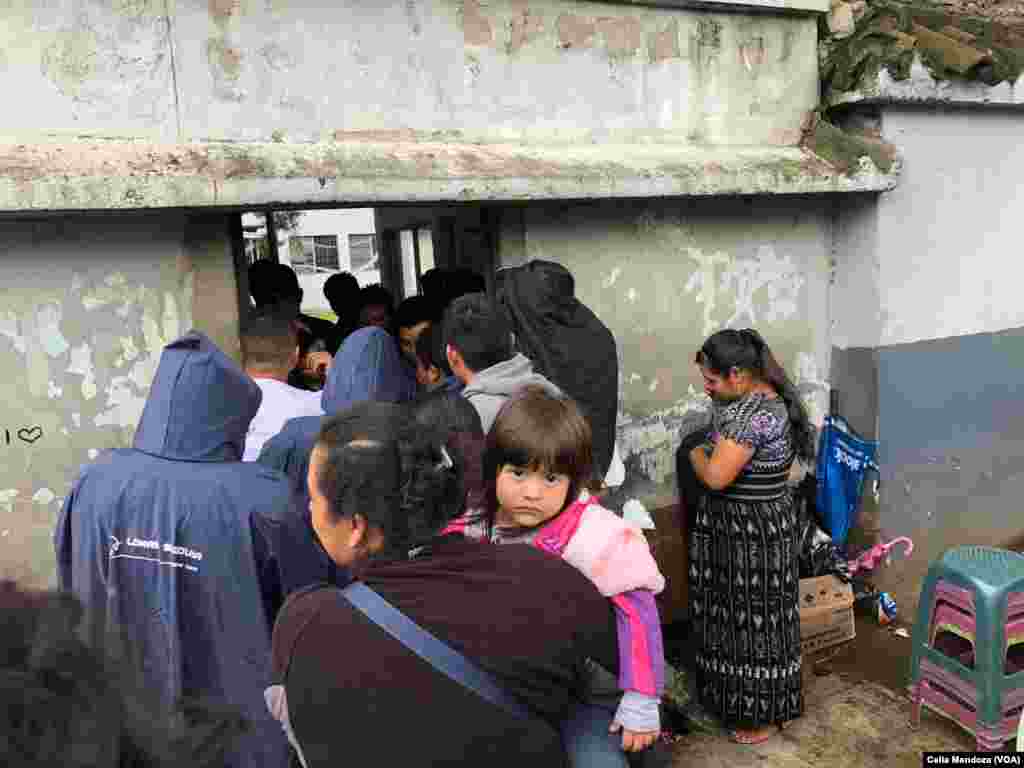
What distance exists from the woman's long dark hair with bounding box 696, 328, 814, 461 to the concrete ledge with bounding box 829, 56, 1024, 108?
5.81 ft

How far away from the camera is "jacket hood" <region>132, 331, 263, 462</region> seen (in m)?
2.17

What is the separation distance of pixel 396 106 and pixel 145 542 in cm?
199

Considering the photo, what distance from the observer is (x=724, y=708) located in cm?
346

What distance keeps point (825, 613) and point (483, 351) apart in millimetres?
2491

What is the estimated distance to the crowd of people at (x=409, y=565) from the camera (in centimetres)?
135

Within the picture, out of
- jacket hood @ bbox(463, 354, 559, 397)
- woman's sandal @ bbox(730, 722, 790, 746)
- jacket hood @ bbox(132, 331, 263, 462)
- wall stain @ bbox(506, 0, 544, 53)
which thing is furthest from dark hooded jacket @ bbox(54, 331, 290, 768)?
woman's sandal @ bbox(730, 722, 790, 746)

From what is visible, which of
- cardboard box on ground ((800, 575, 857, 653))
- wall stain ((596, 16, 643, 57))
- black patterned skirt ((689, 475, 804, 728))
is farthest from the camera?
cardboard box on ground ((800, 575, 857, 653))

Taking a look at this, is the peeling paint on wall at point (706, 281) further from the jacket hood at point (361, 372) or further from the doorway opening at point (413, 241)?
the jacket hood at point (361, 372)

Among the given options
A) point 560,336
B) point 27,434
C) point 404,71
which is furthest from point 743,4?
point 27,434

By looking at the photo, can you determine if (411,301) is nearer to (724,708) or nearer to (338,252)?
(724,708)

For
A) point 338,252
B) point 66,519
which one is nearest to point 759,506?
point 66,519

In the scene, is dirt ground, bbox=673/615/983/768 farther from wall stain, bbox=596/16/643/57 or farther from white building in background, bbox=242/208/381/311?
white building in background, bbox=242/208/381/311

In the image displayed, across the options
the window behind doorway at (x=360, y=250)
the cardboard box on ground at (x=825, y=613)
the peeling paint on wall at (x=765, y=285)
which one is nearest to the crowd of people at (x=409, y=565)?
the cardboard box on ground at (x=825, y=613)

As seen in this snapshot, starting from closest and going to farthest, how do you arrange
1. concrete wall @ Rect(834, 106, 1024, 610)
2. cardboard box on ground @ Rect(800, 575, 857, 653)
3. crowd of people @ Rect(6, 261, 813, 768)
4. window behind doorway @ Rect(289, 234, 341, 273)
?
1. crowd of people @ Rect(6, 261, 813, 768)
2. cardboard box on ground @ Rect(800, 575, 857, 653)
3. concrete wall @ Rect(834, 106, 1024, 610)
4. window behind doorway @ Rect(289, 234, 341, 273)
